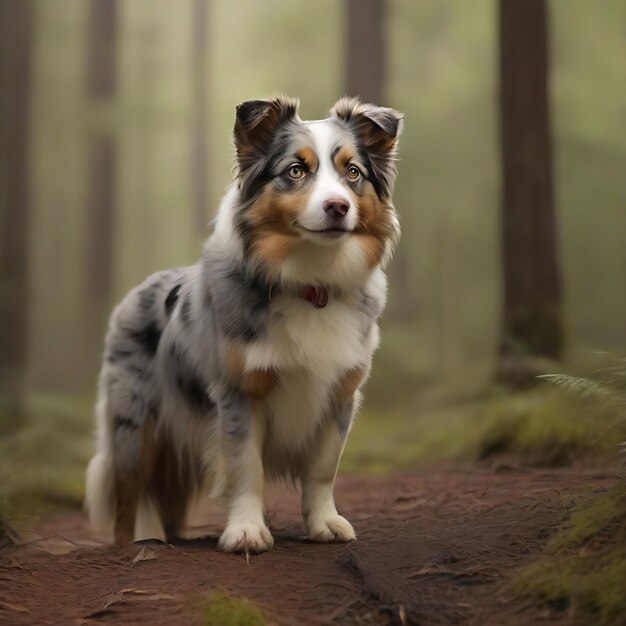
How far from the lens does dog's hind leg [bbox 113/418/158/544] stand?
185 inches

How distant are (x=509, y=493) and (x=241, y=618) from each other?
7.22ft

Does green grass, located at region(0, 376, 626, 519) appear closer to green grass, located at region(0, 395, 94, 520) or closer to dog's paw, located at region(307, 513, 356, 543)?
green grass, located at region(0, 395, 94, 520)

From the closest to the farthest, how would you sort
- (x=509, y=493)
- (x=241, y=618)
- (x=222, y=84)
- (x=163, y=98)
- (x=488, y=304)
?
(x=241, y=618) → (x=509, y=493) → (x=488, y=304) → (x=163, y=98) → (x=222, y=84)

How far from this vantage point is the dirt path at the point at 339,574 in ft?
9.34

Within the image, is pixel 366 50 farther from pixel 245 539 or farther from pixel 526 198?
pixel 245 539

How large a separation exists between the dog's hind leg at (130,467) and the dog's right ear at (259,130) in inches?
67.4

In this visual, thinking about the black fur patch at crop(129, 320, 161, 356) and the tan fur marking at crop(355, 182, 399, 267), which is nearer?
the tan fur marking at crop(355, 182, 399, 267)

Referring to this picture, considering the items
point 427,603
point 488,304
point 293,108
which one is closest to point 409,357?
point 488,304

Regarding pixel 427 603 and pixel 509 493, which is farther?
pixel 509 493

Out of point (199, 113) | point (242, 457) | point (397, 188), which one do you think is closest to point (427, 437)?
point (242, 457)

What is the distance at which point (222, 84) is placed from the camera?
1662 cm

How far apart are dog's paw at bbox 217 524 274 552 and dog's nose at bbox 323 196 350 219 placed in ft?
5.16

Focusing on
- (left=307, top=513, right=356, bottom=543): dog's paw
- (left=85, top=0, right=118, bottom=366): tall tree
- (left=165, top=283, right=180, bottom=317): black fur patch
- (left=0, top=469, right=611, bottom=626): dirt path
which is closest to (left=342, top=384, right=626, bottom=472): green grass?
(left=0, top=469, right=611, bottom=626): dirt path

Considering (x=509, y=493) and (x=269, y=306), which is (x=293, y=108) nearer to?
(x=269, y=306)
